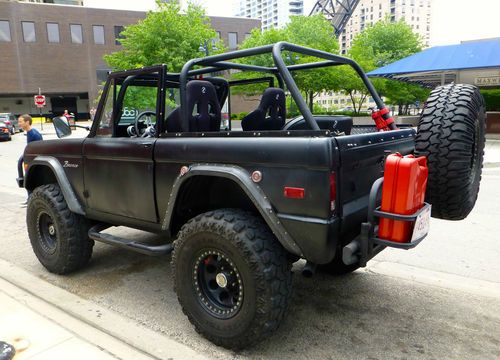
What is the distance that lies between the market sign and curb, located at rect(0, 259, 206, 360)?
2376cm

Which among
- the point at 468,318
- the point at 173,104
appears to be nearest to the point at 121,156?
the point at 173,104

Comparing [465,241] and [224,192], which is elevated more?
[224,192]

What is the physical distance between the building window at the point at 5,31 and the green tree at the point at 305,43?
108ft

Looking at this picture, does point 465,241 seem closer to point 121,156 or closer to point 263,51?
point 263,51

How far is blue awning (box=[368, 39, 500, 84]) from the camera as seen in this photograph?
17587 millimetres

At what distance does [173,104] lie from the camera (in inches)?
157

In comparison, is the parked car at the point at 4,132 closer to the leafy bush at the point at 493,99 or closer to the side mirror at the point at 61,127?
the side mirror at the point at 61,127

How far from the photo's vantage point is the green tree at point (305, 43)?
21.3 m

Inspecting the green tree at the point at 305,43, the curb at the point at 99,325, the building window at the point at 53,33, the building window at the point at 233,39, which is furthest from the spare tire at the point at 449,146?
the building window at the point at 53,33

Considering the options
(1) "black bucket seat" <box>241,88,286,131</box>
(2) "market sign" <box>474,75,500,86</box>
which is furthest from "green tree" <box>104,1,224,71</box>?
(1) "black bucket seat" <box>241,88,286,131</box>

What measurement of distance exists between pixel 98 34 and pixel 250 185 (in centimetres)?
5631

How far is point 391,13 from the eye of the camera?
141m

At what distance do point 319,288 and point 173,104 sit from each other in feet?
7.41

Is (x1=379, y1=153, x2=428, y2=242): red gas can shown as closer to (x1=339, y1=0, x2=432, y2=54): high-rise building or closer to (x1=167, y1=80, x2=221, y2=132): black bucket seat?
Result: (x1=167, y1=80, x2=221, y2=132): black bucket seat
